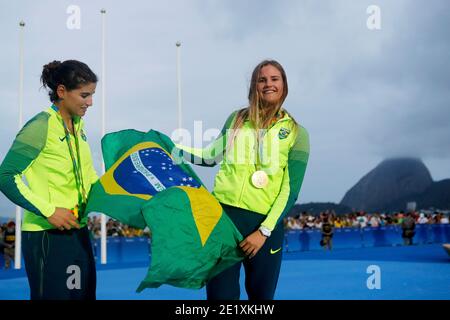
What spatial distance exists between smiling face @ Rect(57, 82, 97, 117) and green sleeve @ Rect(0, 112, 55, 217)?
24cm

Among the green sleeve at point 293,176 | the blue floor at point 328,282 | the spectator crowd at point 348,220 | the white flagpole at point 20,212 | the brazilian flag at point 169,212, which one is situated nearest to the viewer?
the brazilian flag at point 169,212

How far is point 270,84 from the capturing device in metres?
3.16

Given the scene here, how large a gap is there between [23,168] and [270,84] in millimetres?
1463

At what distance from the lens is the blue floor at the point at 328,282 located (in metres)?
8.57

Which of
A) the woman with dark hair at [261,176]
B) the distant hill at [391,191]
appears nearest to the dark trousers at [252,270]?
the woman with dark hair at [261,176]

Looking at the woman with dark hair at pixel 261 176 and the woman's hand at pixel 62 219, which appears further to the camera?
the woman with dark hair at pixel 261 176

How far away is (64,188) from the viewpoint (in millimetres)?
3039

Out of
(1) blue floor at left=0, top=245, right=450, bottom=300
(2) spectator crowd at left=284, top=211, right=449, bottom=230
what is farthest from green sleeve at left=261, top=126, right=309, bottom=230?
(2) spectator crowd at left=284, top=211, right=449, bottom=230

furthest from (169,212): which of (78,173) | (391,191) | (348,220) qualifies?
(391,191)

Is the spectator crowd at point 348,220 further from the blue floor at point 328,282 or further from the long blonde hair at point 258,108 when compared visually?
the long blonde hair at point 258,108

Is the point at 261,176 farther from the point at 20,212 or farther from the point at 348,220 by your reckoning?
the point at 348,220

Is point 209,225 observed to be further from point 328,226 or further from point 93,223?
point 328,226

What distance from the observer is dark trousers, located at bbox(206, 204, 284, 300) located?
3107 millimetres
